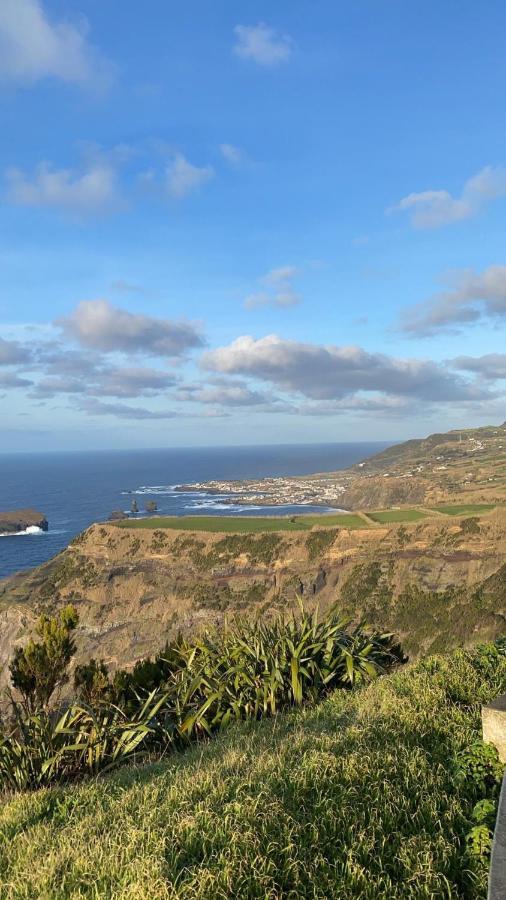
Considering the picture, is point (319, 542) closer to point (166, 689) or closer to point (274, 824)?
point (166, 689)

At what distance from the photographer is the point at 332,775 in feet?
14.9

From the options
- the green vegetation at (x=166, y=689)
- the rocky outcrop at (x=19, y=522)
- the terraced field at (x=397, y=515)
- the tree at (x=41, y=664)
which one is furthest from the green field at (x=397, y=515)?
the rocky outcrop at (x=19, y=522)

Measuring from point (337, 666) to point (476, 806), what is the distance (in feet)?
17.7

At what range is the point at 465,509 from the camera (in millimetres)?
57594

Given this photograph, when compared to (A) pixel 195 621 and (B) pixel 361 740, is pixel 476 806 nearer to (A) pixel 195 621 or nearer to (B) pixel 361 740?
(B) pixel 361 740

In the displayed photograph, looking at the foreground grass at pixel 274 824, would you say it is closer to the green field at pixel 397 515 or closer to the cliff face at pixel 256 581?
the cliff face at pixel 256 581

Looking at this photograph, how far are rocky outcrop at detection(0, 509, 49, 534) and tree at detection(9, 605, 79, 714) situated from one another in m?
102

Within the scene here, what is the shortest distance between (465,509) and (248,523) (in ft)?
79.6

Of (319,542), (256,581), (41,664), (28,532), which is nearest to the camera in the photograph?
(41,664)

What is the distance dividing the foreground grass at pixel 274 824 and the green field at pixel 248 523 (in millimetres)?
A: 49620

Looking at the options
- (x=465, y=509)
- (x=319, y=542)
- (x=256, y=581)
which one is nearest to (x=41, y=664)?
(x=256, y=581)

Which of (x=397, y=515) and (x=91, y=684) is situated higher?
(x=91, y=684)

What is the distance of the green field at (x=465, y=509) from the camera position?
54.0 m

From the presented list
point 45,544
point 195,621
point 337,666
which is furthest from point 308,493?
point 337,666
